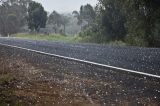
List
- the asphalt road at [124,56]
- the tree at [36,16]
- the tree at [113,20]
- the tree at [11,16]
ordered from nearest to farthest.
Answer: the asphalt road at [124,56]
the tree at [113,20]
the tree at [36,16]
the tree at [11,16]

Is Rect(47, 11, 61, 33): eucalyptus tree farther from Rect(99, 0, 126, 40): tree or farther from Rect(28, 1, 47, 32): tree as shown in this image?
Rect(99, 0, 126, 40): tree

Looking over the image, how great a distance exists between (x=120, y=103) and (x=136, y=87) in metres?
1.28

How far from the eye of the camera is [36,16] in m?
67.1

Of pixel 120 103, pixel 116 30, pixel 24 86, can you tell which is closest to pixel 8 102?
pixel 24 86

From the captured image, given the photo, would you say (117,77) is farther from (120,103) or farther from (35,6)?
(35,6)

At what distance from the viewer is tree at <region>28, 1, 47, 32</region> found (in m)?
66.9

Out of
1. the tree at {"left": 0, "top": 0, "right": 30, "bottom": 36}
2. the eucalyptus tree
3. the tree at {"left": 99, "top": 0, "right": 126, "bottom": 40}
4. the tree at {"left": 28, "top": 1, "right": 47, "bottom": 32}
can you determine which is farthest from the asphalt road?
the eucalyptus tree

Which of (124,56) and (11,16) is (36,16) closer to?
(11,16)

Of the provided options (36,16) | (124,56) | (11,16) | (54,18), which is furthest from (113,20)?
(54,18)

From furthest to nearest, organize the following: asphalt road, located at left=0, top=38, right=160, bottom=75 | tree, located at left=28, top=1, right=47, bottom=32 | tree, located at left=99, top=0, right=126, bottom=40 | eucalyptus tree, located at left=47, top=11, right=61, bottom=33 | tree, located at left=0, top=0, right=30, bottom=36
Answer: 1. eucalyptus tree, located at left=47, top=11, right=61, bottom=33
2. tree, located at left=0, top=0, right=30, bottom=36
3. tree, located at left=28, top=1, right=47, bottom=32
4. tree, located at left=99, top=0, right=126, bottom=40
5. asphalt road, located at left=0, top=38, right=160, bottom=75

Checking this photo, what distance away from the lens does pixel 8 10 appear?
348ft

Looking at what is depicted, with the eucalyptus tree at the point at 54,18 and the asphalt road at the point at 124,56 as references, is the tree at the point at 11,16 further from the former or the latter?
the asphalt road at the point at 124,56

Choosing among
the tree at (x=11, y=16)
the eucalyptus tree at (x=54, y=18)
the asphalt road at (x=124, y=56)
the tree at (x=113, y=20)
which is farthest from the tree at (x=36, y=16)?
the asphalt road at (x=124, y=56)

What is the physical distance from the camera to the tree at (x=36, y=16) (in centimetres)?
6694
